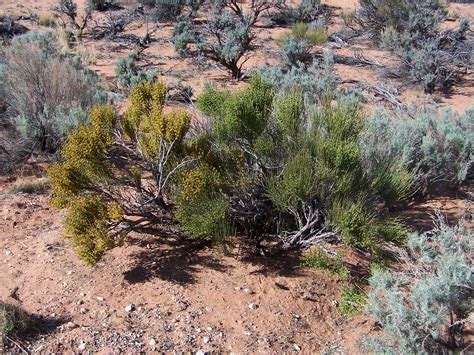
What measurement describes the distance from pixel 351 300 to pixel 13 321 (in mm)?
2843

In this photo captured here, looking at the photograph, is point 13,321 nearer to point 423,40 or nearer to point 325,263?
point 325,263

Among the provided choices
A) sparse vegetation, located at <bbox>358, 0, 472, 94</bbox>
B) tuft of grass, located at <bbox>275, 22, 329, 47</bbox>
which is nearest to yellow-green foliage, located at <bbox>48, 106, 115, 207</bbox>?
sparse vegetation, located at <bbox>358, 0, 472, 94</bbox>

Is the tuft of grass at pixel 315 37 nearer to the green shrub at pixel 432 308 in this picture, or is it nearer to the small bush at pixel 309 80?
the small bush at pixel 309 80

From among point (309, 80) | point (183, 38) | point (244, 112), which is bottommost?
point (309, 80)

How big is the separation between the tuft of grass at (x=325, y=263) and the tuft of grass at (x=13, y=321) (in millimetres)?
2390

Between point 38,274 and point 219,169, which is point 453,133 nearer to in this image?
point 219,169

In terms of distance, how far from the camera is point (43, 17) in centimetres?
1608

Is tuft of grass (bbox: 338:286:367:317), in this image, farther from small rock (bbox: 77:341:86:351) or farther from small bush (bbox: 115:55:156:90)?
small bush (bbox: 115:55:156:90)

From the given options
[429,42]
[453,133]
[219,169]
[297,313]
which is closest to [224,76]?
[429,42]

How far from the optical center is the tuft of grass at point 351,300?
4.29 meters

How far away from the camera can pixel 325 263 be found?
445 cm

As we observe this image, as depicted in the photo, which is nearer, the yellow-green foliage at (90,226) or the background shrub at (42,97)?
the yellow-green foliage at (90,226)

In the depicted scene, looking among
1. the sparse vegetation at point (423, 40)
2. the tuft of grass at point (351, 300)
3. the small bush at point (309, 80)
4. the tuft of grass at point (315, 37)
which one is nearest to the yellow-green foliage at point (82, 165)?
the tuft of grass at point (351, 300)

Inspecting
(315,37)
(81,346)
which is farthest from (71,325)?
(315,37)
